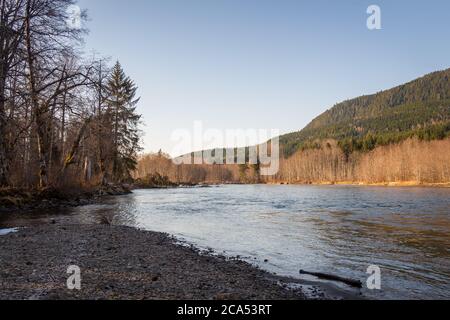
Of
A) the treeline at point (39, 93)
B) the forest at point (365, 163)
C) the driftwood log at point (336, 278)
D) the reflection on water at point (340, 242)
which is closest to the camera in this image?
the driftwood log at point (336, 278)

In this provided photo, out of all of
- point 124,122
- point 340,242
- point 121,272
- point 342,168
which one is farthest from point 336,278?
point 342,168

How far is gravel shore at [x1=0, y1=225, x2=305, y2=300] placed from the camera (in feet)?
21.0

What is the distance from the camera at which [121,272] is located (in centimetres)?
788

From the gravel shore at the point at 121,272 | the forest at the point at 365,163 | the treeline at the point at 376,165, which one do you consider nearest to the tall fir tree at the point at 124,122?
the forest at the point at 365,163

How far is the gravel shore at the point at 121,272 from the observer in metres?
6.40

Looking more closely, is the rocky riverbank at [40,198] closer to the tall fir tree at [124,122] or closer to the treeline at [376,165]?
the tall fir tree at [124,122]

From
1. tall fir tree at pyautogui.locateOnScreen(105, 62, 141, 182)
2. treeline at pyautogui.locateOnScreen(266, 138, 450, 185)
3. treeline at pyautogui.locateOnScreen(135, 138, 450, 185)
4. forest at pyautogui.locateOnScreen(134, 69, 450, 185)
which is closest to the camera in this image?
tall fir tree at pyautogui.locateOnScreen(105, 62, 141, 182)

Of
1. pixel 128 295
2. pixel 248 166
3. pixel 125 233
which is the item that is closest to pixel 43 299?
pixel 128 295

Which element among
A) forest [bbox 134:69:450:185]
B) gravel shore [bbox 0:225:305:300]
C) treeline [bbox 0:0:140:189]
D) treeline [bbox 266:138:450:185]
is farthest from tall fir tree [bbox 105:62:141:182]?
treeline [bbox 266:138:450:185]

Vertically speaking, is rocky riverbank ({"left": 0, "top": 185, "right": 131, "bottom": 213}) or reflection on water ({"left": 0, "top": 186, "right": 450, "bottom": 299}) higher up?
rocky riverbank ({"left": 0, "top": 185, "right": 131, "bottom": 213})

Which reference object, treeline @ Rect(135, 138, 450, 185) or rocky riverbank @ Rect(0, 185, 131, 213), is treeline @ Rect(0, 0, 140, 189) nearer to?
rocky riverbank @ Rect(0, 185, 131, 213)
